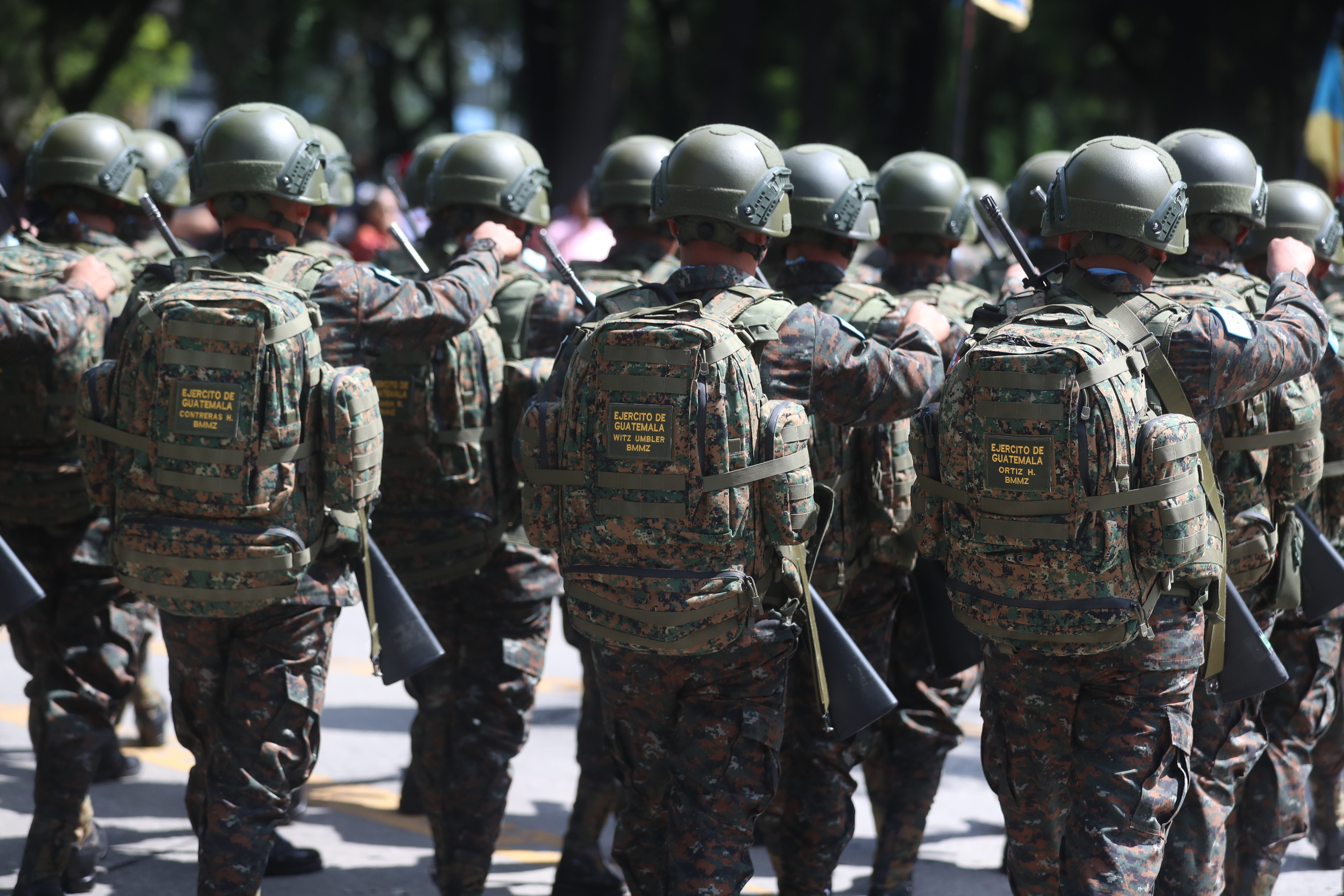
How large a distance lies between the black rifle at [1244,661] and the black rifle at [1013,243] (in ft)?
3.26

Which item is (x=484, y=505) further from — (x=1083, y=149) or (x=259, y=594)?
(x=1083, y=149)

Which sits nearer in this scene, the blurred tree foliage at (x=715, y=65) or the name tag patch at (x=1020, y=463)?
the name tag patch at (x=1020, y=463)

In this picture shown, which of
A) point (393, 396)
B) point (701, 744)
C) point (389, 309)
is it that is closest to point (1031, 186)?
point (393, 396)

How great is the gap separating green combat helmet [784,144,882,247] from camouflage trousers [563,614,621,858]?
1584mm

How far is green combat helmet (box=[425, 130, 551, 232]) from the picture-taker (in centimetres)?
535

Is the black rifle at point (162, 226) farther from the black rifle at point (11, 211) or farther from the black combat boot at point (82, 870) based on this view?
the black combat boot at point (82, 870)

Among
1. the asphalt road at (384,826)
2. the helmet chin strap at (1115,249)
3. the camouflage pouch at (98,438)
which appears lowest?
the asphalt road at (384,826)

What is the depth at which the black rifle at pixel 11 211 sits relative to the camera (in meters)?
5.71

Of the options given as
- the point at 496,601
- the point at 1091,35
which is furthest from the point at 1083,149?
the point at 1091,35

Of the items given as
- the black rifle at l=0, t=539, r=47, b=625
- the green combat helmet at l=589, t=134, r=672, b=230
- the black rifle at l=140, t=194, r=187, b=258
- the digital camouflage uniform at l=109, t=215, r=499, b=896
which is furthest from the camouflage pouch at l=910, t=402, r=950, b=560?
the black rifle at l=0, t=539, r=47, b=625

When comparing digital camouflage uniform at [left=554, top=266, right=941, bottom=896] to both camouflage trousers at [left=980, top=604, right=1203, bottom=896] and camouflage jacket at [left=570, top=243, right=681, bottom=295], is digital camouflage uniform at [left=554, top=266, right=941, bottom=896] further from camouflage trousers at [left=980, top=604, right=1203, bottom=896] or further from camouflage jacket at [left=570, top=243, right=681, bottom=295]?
camouflage jacket at [left=570, top=243, right=681, bottom=295]

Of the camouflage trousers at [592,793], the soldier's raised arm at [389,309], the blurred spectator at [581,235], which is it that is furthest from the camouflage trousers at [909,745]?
the blurred spectator at [581,235]

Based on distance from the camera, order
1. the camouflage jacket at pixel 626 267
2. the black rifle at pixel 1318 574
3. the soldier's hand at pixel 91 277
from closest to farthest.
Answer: the black rifle at pixel 1318 574, the soldier's hand at pixel 91 277, the camouflage jacket at pixel 626 267

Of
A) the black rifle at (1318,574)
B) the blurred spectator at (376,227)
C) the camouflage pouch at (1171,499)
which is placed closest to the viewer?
the camouflage pouch at (1171,499)
